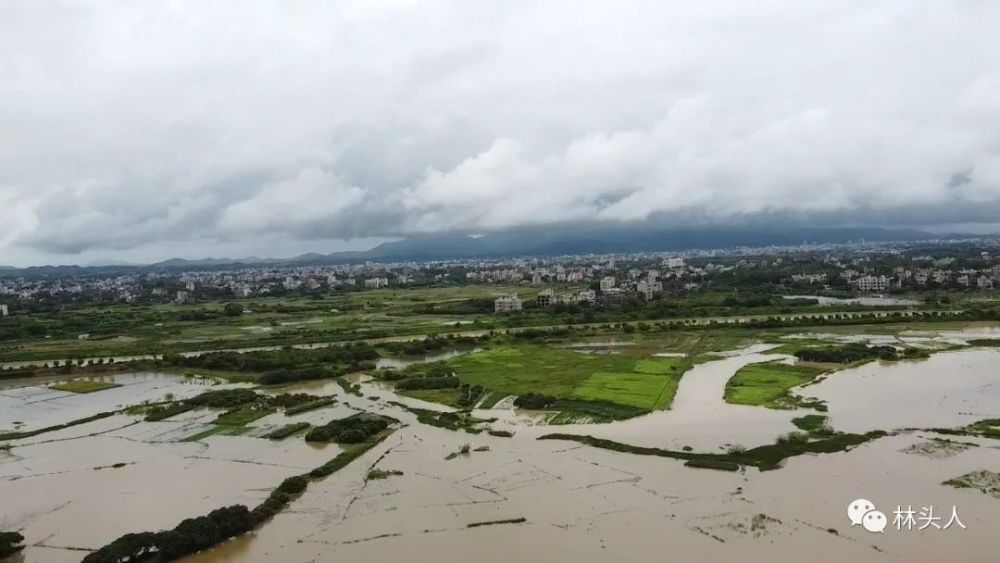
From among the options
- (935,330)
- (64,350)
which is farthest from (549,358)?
(64,350)

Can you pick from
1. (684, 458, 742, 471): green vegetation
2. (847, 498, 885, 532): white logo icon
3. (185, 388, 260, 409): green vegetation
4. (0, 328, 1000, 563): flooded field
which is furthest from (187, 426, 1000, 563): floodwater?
(185, 388, 260, 409): green vegetation

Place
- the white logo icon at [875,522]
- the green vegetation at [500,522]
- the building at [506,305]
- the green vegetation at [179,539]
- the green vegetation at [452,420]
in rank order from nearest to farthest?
the green vegetation at [179,539] → the white logo icon at [875,522] → the green vegetation at [500,522] → the green vegetation at [452,420] → the building at [506,305]

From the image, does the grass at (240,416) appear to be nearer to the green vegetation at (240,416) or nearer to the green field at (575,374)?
the green vegetation at (240,416)

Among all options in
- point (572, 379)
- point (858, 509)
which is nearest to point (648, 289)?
point (572, 379)

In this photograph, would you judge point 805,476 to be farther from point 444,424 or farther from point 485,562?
point 444,424

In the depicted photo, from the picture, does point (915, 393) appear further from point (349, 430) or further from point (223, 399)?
point (223, 399)

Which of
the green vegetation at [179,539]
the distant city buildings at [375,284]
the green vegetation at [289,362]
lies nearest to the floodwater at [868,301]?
the green vegetation at [289,362]

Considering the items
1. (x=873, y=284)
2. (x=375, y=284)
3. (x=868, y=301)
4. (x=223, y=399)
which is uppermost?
(x=375, y=284)
